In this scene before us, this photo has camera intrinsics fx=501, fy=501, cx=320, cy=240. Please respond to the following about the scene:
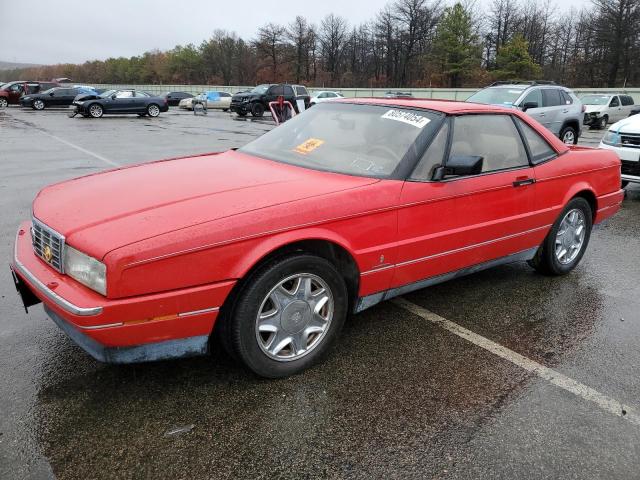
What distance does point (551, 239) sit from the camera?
418cm

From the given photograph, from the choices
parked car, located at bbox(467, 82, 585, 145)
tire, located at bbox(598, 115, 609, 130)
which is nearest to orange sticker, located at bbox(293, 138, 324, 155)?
parked car, located at bbox(467, 82, 585, 145)

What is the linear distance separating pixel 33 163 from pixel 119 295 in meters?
9.18

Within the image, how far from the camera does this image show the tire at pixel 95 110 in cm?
2434

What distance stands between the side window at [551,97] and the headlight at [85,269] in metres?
12.2

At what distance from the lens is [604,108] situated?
2303 cm

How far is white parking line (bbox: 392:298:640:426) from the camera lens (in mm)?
2568

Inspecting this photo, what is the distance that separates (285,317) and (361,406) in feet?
1.97

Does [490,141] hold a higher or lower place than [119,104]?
lower

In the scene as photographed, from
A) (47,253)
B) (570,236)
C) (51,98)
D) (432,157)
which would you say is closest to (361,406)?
(432,157)

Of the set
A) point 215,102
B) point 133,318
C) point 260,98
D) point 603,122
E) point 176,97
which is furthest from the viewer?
point 176,97

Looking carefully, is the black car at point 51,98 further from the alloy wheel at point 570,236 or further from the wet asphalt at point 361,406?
the wet asphalt at point 361,406

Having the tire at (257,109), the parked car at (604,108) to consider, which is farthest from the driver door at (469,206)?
the tire at (257,109)

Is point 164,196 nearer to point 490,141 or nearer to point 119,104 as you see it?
point 490,141

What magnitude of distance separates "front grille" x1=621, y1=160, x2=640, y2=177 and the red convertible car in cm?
404
